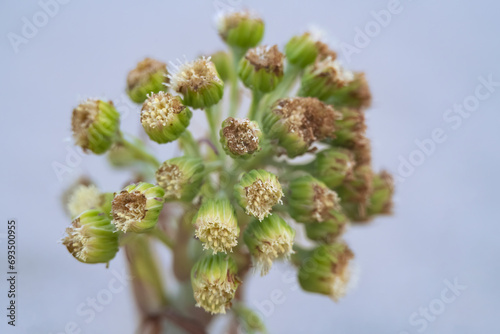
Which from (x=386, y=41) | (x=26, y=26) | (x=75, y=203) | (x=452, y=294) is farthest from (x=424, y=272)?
(x=26, y=26)

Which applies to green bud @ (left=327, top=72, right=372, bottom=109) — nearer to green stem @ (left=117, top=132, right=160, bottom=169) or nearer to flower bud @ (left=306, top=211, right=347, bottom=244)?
flower bud @ (left=306, top=211, right=347, bottom=244)

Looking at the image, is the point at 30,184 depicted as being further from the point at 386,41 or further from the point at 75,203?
the point at 386,41
